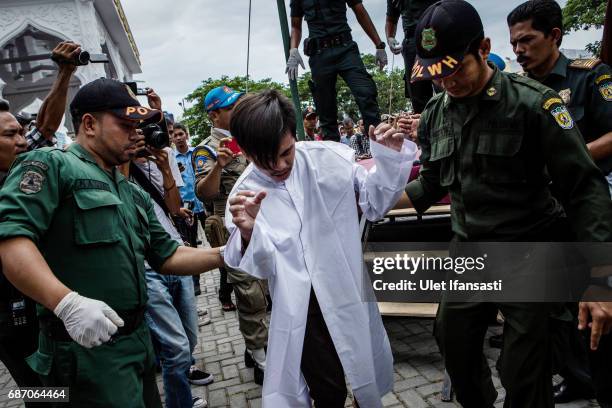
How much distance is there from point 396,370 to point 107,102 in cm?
284

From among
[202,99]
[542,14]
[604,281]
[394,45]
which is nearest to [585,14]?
[394,45]

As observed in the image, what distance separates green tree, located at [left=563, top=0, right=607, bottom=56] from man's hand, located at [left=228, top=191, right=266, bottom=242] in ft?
64.0

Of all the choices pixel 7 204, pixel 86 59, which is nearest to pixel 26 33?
pixel 86 59

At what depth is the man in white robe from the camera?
1.86 meters

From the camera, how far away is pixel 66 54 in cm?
274

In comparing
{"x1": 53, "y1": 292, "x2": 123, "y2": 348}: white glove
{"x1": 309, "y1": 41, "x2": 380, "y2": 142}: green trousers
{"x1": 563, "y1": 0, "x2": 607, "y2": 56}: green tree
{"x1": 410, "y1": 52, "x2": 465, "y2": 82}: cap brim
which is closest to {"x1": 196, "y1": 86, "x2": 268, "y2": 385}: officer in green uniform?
{"x1": 309, "y1": 41, "x2": 380, "y2": 142}: green trousers

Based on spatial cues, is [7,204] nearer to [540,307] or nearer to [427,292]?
[540,307]

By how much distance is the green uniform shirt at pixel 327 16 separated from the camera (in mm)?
4109

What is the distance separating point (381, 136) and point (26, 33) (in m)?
24.7

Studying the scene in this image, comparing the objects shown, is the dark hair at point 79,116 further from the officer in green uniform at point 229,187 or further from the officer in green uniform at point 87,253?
the officer in green uniform at point 229,187

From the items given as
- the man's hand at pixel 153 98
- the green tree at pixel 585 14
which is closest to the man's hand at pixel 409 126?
the man's hand at pixel 153 98

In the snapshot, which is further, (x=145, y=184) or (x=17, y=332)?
(x=145, y=184)

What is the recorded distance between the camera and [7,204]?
5.22 feet

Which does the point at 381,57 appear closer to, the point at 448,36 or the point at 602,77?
the point at 602,77
